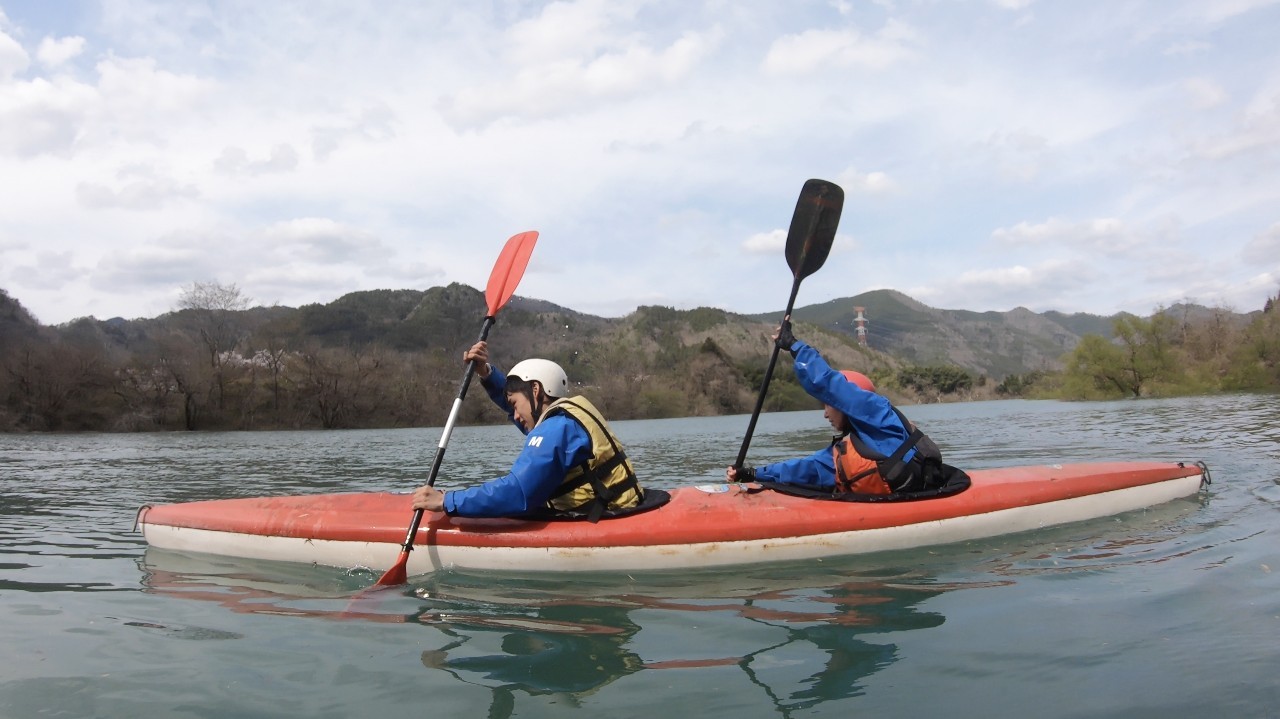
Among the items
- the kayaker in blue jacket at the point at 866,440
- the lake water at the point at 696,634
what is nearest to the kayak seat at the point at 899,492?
the kayaker in blue jacket at the point at 866,440

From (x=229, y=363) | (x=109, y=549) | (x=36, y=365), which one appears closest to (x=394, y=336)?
(x=229, y=363)

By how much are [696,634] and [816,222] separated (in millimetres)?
5056

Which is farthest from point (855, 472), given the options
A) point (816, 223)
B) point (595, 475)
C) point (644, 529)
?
point (816, 223)

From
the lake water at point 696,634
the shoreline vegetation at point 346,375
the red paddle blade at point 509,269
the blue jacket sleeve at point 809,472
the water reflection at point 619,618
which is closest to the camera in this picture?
the lake water at point 696,634

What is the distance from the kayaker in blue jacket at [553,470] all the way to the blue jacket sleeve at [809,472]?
1188mm

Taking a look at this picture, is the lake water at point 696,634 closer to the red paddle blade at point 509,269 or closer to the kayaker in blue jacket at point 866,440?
the kayaker in blue jacket at point 866,440

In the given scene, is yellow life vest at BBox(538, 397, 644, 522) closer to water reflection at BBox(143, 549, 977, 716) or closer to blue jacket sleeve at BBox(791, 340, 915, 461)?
water reflection at BBox(143, 549, 977, 716)

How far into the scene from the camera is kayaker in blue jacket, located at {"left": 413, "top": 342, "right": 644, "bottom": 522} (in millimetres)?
4609

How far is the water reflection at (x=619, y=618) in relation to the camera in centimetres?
289

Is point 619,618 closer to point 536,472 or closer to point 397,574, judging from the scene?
point 536,472

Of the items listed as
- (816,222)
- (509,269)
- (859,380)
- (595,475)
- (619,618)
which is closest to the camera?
(619,618)

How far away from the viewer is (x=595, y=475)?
4.89 m

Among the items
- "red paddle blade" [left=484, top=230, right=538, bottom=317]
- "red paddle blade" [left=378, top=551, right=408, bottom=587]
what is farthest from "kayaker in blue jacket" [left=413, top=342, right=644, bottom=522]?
"red paddle blade" [left=484, top=230, right=538, bottom=317]

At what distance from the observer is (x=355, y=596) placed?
432cm
